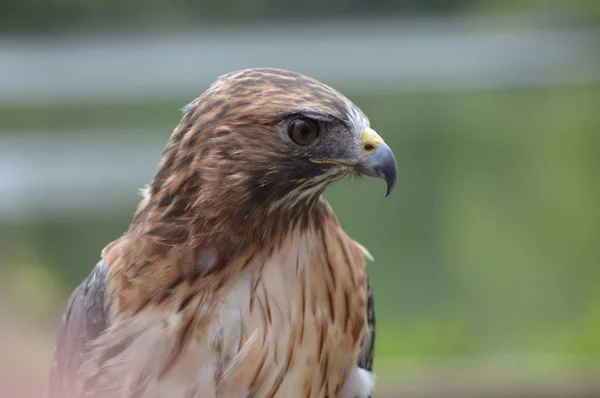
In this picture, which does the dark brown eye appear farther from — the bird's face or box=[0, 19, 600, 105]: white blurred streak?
box=[0, 19, 600, 105]: white blurred streak

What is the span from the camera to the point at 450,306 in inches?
223

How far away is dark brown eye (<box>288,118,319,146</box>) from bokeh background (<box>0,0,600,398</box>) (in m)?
3.10

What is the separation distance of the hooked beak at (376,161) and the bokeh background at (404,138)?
307cm

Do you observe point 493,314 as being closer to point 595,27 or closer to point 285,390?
point 595,27

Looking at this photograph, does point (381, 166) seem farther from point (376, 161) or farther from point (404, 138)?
point (404, 138)

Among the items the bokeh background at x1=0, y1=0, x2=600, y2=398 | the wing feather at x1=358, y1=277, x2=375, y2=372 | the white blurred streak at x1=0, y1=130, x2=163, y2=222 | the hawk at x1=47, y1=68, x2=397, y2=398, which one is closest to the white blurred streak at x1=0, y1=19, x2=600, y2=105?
the bokeh background at x1=0, y1=0, x2=600, y2=398

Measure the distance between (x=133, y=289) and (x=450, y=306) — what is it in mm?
3851

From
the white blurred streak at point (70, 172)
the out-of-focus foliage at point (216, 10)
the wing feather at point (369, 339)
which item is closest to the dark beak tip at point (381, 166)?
the wing feather at point (369, 339)

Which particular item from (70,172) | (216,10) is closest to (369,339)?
(216,10)

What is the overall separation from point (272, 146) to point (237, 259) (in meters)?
0.30

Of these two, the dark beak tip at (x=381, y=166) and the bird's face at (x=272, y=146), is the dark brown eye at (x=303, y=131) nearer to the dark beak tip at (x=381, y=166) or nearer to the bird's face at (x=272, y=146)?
the bird's face at (x=272, y=146)

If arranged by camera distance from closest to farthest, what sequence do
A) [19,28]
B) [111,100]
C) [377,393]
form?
[377,393]
[19,28]
[111,100]

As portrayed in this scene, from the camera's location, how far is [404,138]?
5316mm

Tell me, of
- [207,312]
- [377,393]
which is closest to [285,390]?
[207,312]
